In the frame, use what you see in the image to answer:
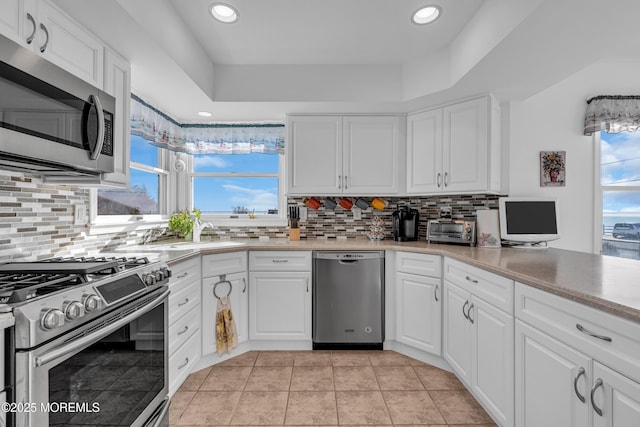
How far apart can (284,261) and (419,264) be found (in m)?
1.10

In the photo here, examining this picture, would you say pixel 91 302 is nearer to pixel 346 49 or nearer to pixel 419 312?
pixel 419 312

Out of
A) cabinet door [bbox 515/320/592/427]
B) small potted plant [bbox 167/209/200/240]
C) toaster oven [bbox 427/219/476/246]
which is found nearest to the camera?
cabinet door [bbox 515/320/592/427]

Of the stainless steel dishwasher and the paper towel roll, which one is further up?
the paper towel roll

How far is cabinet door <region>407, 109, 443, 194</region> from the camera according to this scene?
110 inches

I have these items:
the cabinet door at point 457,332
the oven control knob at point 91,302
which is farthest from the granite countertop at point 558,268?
Result: the oven control knob at point 91,302

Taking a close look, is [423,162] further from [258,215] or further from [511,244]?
[258,215]

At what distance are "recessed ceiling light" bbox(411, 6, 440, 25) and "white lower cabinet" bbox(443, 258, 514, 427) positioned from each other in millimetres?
1600

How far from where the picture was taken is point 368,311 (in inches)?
106

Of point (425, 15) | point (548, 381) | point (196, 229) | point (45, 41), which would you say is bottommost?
point (548, 381)

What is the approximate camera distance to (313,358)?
2600 mm

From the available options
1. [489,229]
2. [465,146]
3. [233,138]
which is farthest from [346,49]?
[489,229]

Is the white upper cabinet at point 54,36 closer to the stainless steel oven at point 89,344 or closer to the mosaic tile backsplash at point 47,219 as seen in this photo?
the mosaic tile backsplash at point 47,219

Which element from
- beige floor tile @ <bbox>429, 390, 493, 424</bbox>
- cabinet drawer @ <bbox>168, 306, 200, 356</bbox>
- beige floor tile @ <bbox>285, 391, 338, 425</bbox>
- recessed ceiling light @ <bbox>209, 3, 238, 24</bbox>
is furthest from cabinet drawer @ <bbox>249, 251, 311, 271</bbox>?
recessed ceiling light @ <bbox>209, 3, 238, 24</bbox>

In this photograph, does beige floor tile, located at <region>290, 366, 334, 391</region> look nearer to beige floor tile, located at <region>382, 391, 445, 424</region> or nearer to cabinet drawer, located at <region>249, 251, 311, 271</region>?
beige floor tile, located at <region>382, 391, 445, 424</region>
